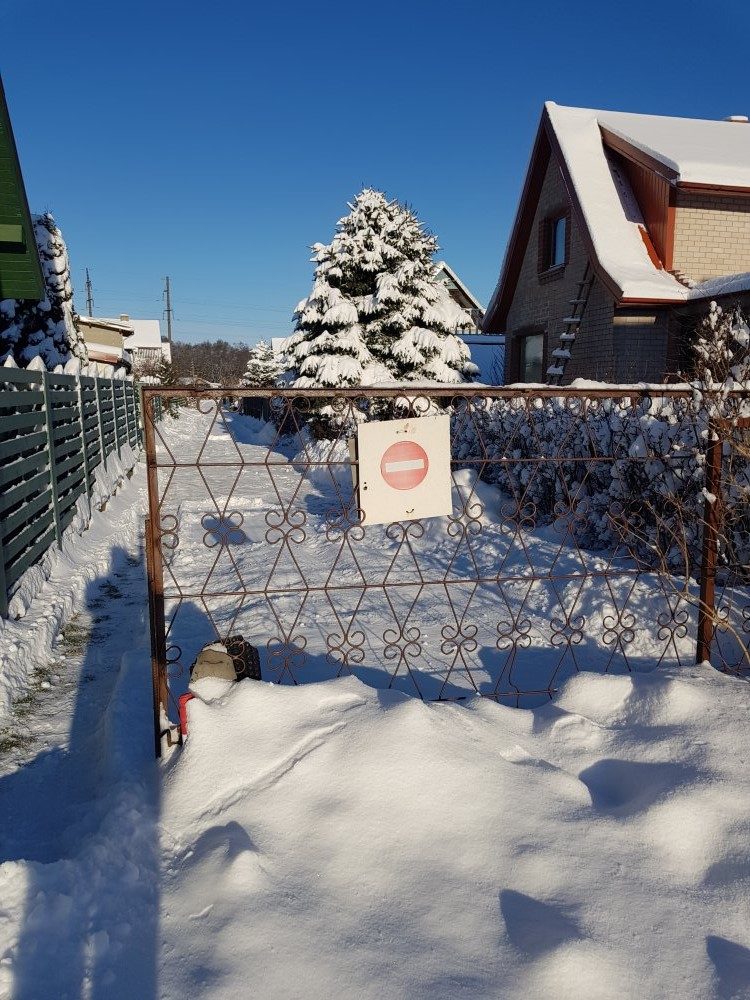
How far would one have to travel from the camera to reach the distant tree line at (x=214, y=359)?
7119 centimetres

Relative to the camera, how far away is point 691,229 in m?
11.7

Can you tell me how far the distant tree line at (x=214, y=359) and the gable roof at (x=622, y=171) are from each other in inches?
2141

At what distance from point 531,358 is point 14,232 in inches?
422

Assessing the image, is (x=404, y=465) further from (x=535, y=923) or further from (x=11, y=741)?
(x=11, y=741)

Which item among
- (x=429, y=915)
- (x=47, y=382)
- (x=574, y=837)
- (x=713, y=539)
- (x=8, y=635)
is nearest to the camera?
(x=429, y=915)

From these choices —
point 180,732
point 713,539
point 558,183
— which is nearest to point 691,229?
point 558,183

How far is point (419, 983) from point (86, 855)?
1.23 m

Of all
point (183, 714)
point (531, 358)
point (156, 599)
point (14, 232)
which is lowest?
point (183, 714)

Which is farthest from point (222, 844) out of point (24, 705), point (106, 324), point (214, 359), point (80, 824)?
point (214, 359)

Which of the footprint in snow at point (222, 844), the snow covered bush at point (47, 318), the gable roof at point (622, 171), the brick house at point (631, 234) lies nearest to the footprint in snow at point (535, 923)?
the footprint in snow at point (222, 844)

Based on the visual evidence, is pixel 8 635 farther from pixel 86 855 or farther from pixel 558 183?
pixel 558 183

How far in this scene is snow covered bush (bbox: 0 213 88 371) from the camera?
17750 mm

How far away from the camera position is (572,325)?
12.9 metres

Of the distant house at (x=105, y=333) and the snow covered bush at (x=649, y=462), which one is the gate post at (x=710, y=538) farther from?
the distant house at (x=105, y=333)
